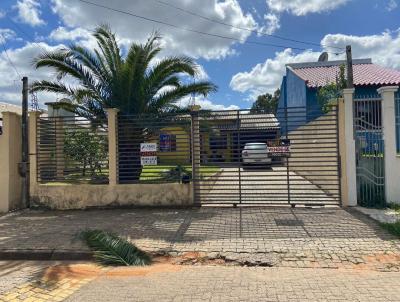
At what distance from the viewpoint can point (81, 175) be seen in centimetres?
1129

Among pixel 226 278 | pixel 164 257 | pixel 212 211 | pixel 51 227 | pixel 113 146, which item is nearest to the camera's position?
pixel 226 278

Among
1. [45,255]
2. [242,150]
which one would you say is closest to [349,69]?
[242,150]

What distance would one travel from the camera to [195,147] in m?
10.8

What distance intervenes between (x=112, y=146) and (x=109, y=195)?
1299mm

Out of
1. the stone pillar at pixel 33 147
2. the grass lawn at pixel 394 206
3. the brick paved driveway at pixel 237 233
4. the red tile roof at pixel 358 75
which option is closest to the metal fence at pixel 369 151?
the grass lawn at pixel 394 206

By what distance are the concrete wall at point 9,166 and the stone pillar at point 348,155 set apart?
8.62 meters

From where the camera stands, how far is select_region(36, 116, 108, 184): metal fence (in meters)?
11.3

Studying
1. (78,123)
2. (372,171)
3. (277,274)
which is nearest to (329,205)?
(372,171)

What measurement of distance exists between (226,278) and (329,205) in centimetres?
573

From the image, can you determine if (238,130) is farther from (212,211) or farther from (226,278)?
(226,278)

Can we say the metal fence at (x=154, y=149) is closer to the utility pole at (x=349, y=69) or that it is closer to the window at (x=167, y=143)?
the window at (x=167, y=143)

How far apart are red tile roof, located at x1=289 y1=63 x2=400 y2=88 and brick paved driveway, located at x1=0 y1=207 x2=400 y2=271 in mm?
13407

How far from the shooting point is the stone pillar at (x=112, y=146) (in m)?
10.9

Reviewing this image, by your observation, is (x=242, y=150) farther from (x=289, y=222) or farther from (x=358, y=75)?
(x=358, y=75)
